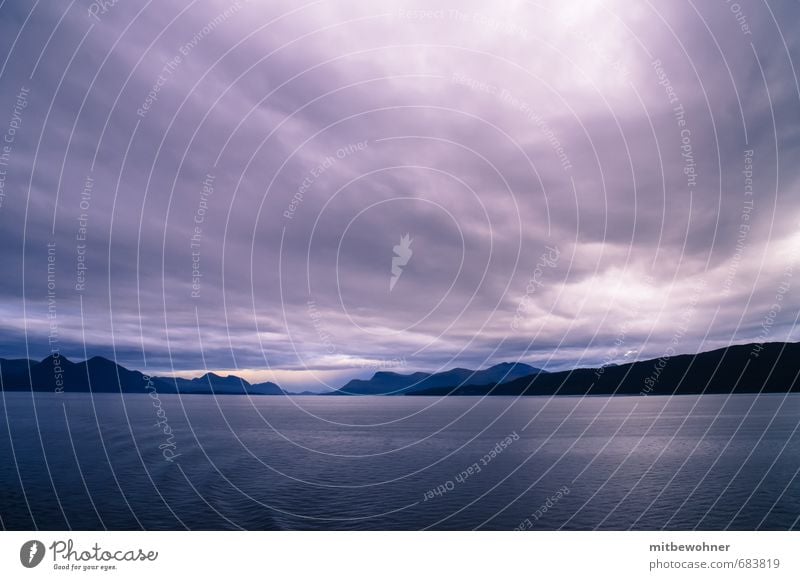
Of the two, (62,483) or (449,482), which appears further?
(449,482)

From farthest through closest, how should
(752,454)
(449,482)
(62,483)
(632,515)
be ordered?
1. (752,454)
2. (449,482)
3. (62,483)
4. (632,515)

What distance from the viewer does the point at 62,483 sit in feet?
209

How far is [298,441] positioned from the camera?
119938 millimetres

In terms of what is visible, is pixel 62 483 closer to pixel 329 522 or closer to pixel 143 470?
pixel 143 470
